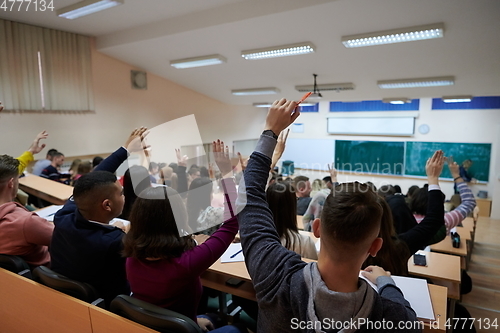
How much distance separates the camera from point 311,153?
10.5 metres

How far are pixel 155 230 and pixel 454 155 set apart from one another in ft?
30.6

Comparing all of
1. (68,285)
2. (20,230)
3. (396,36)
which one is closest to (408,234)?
(68,285)

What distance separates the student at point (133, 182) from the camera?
6.63 feet

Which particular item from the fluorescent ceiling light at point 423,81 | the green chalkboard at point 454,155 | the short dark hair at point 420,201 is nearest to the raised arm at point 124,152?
the short dark hair at point 420,201

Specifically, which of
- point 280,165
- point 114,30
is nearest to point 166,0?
point 114,30

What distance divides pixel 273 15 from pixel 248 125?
6.51 m

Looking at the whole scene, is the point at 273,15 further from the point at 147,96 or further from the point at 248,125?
the point at 248,125

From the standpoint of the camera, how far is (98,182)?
1.57 meters

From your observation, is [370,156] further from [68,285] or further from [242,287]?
[68,285]

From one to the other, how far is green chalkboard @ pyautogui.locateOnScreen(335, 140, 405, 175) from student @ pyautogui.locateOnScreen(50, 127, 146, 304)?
29.6ft

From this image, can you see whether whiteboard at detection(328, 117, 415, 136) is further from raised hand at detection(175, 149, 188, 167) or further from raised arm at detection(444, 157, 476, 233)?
raised hand at detection(175, 149, 188, 167)

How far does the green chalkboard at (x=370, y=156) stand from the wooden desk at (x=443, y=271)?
7.51 meters

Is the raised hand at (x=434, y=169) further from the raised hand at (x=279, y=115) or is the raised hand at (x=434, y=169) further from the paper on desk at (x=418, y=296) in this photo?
the raised hand at (x=279, y=115)

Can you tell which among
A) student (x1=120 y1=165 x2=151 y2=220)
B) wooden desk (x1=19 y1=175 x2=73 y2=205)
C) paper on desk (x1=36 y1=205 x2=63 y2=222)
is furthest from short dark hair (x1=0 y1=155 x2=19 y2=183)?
wooden desk (x1=19 y1=175 x2=73 y2=205)
